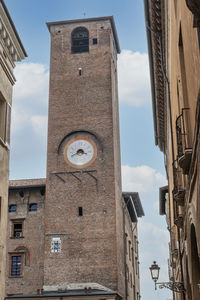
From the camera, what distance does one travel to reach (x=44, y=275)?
2764 cm

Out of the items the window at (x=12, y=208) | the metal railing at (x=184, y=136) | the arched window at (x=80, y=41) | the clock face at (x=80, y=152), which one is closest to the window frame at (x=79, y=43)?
the arched window at (x=80, y=41)

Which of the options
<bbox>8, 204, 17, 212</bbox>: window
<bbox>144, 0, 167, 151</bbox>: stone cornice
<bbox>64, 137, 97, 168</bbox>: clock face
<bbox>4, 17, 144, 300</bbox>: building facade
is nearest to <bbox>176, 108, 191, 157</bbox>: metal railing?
<bbox>144, 0, 167, 151</bbox>: stone cornice

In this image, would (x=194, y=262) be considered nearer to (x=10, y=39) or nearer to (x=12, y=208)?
(x=10, y=39)

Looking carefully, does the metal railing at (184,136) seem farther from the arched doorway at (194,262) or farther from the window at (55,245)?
the window at (55,245)

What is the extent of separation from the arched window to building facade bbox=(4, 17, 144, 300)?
0.07 metres

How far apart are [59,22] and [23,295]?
59.0 feet

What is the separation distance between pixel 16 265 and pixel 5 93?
61.9 feet

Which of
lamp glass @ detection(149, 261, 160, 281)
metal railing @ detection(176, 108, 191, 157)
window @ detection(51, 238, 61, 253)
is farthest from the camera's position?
window @ detection(51, 238, 61, 253)

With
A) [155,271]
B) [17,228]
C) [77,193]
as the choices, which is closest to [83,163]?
[77,193]

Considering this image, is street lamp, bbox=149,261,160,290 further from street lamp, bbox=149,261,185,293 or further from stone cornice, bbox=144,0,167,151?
stone cornice, bbox=144,0,167,151

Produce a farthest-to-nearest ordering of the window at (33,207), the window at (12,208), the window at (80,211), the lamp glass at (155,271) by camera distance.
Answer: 1. the window at (12,208)
2. the window at (33,207)
3. the window at (80,211)
4. the lamp glass at (155,271)

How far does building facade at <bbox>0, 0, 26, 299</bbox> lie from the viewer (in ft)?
38.6

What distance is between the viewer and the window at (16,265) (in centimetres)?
2929

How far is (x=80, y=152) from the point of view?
30.0 meters
